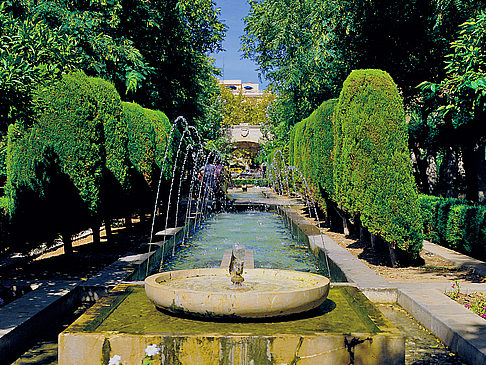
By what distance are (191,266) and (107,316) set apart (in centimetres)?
458

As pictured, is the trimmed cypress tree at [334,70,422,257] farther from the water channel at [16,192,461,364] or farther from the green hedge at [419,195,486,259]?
the water channel at [16,192,461,364]

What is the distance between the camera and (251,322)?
358cm

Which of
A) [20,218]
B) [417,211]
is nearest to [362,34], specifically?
[417,211]

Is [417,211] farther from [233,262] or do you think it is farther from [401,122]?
[233,262]

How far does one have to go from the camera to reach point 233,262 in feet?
14.2

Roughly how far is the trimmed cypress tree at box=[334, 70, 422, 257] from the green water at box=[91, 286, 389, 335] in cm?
360

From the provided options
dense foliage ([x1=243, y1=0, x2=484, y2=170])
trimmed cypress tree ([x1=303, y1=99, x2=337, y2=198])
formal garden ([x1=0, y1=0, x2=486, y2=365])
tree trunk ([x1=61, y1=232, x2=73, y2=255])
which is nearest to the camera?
formal garden ([x1=0, y1=0, x2=486, y2=365])

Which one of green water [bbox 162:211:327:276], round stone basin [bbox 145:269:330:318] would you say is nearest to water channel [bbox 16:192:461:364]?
green water [bbox 162:211:327:276]

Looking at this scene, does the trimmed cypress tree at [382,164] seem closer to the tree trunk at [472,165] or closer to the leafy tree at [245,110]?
the tree trunk at [472,165]

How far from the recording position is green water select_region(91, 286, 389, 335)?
3.38m

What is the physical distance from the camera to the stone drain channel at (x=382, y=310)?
12.8 ft

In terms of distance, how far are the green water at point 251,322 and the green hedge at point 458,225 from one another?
174 inches

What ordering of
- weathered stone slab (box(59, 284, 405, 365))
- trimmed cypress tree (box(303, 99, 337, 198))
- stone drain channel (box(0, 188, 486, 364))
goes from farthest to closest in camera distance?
1. trimmed cypress tree (box(303, 99, 337, 198))
2. stone drain channel (box(0, 188, 486, 364))
3. weathered stone slab (box(59, 284, 405, 365))

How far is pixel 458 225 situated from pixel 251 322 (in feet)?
25.5
